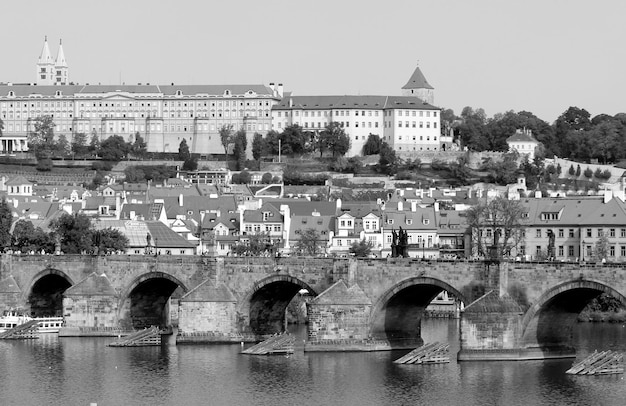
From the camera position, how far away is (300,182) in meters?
196

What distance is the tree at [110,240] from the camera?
315 feet

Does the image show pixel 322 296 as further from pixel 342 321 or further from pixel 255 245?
pixel 255 245

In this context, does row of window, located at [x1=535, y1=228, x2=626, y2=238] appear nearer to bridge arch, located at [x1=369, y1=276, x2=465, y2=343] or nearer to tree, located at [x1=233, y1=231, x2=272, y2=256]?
tree, located at [x1=233, y1=231, x2=272, y2=256]

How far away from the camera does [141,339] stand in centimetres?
7819

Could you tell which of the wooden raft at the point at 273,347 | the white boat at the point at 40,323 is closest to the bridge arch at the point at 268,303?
the wooden raft at the point at 273,347

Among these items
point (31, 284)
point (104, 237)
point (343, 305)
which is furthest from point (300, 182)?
point (343, 305)

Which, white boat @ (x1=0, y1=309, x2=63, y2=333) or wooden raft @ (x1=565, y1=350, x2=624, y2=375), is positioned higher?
white boat @ (x1=0, y1=309, x2=63, y2=333)

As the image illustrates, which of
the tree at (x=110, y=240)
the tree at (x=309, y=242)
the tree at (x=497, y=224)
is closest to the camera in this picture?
the tree at (x=110, y=240)

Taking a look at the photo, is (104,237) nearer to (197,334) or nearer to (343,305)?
(197,334)

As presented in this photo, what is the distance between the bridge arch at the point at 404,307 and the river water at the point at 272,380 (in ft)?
4.89

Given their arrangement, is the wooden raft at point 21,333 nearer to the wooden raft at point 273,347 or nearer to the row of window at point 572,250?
the wooden raft at point 273,347

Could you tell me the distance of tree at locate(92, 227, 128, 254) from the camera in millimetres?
95869

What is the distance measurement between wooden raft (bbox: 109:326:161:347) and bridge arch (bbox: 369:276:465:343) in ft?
37.1

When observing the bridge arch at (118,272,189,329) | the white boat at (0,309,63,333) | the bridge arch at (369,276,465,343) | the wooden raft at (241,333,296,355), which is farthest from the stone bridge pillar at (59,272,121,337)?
the bridge arch at (369,276,465,343)
